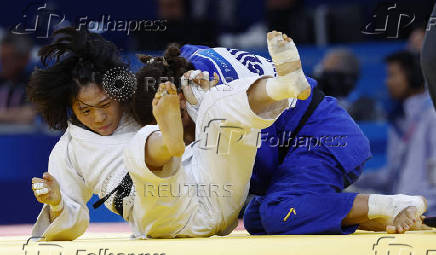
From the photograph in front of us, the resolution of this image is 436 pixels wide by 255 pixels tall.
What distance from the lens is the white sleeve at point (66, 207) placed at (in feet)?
8.45

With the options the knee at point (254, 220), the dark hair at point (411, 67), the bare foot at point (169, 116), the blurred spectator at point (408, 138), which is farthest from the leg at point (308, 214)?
the dark hair at point (411, 67)

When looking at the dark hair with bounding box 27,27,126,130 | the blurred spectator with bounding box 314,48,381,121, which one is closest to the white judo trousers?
the dark hair with bounding box 27,27,126,130

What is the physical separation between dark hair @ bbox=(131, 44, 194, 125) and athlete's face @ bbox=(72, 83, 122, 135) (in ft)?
0.26

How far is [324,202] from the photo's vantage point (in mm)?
2590

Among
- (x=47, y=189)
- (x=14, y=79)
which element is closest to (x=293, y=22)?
(x=14, y=79)

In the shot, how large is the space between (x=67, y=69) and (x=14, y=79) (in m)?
2.84

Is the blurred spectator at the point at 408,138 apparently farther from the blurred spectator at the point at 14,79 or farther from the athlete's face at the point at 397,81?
the blurred spectator at the point at 14,79

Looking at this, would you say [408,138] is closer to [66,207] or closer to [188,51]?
[188,51]

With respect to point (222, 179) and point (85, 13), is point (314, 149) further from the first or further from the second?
point (85, 13)

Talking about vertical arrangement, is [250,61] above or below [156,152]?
above

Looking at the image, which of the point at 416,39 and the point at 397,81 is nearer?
the point at 397,81

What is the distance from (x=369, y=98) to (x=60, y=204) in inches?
127

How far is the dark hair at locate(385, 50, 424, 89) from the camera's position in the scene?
5023 millimetres

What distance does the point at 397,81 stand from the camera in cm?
511
